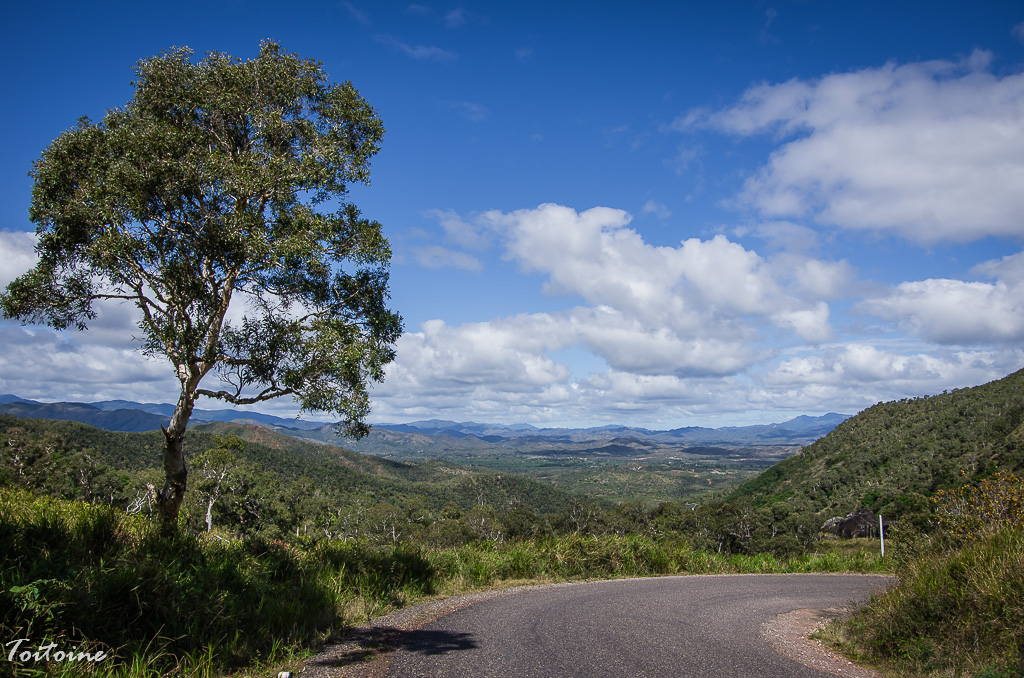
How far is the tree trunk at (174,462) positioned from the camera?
911 cm

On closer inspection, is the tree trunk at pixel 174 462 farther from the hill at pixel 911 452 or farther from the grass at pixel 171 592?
the hill at pixel 911 452

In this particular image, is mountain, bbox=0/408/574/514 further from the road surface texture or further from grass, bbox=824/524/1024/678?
grass, bbox=824/524/1024/678

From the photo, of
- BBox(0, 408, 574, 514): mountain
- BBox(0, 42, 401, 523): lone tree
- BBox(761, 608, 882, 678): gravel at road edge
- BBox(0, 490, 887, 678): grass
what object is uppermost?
BBox(0, 42, 401, 523): lone tree

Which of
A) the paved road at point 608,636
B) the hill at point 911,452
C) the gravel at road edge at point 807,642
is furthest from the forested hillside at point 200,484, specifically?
the hill at point 911,452

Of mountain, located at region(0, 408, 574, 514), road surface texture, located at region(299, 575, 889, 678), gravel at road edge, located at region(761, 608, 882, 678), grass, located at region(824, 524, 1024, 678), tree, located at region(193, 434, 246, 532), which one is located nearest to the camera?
grass, located at region(824, 524, 1024, 678)

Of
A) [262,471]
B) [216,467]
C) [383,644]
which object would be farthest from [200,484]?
[383,644]

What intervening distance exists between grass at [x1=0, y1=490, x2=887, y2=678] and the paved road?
1.43 meters

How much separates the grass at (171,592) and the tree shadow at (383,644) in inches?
10.6

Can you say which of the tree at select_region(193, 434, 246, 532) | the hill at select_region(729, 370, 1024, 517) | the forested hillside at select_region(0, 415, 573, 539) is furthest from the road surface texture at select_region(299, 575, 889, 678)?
the tree at select_region(193, 434, 246, 532)

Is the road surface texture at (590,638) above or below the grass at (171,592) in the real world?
below

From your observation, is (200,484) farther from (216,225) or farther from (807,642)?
(807,642)

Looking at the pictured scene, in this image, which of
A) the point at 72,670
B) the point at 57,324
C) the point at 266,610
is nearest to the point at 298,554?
the point at 266,610

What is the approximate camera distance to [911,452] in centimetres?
6203

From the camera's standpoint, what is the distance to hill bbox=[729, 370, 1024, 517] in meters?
45.9
